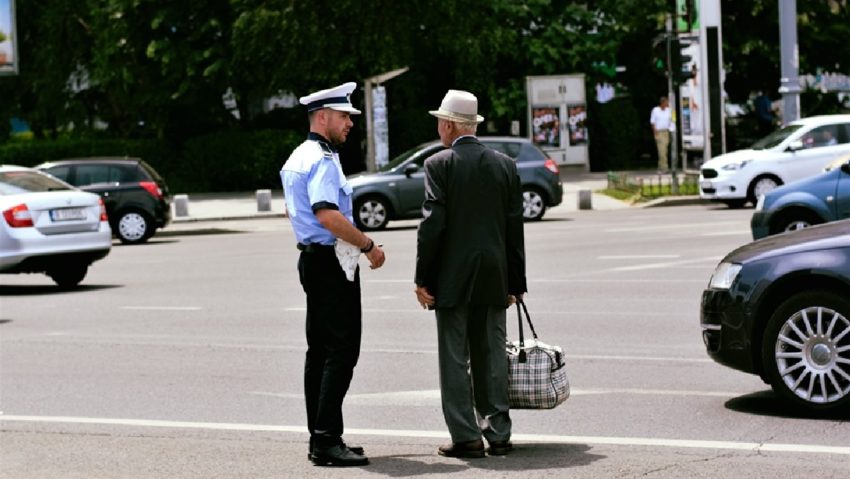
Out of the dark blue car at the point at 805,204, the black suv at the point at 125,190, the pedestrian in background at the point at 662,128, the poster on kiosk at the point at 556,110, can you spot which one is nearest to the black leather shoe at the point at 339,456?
the dark blue car at the point at 805,204

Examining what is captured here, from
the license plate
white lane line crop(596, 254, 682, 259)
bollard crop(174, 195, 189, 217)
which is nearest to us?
the license plate

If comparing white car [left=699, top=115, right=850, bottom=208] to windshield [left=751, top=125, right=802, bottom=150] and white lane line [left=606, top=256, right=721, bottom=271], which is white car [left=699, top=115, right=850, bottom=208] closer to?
windshield [left=751, top=125, right=802, bottom=150]

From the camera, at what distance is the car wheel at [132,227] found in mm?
28906

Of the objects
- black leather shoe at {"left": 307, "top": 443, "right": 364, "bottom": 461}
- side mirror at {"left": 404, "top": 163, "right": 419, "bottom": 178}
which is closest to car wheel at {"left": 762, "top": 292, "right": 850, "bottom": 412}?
black leather shoe at {"left": 307, "top": 443, "right": 364, "bottom": 461}

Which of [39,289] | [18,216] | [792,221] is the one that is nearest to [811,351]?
[792,221]

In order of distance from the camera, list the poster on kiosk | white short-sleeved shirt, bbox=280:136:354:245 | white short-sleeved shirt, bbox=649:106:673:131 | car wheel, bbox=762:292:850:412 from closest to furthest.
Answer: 1. white short-sleeved shirt, bbox=280:136:354:245
2. car wheel, bbox=762:292:850:412
3. white short-sleeved shirt, bbox=649:106:673:131
4. the poster on kiosk

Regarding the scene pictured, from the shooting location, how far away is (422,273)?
302 inches

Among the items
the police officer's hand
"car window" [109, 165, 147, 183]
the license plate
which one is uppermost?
"car window" [109, 165, 147, 183]

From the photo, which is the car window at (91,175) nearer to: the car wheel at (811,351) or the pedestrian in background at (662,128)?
the pedestrian in background at (662,128)

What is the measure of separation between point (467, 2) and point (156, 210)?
14782mm

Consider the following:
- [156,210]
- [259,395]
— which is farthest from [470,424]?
[156,210]

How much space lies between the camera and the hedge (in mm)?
42188

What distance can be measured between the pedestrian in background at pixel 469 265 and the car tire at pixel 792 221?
1159 centimetres

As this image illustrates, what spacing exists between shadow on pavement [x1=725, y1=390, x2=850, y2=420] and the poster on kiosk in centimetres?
3231
